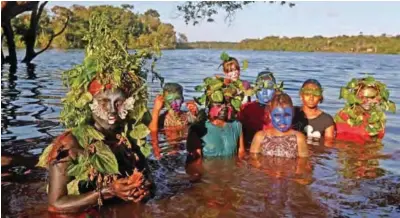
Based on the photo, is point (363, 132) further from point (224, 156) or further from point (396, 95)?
point (396, 95)

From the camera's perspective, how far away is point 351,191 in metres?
6.84

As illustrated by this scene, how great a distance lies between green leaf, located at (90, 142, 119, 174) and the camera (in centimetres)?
481

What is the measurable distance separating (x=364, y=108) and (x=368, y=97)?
0.64ft

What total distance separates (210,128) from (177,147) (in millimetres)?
1469

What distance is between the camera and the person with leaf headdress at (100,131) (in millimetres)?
4891

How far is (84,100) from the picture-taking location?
5.14m

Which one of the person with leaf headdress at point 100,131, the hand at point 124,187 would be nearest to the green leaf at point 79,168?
the person with leaf headdress at point 100,131

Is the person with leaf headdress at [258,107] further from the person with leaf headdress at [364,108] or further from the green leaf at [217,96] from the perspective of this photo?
the green leaf at [217,96]

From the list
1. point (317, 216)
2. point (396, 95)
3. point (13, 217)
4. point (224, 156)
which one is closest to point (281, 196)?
point (317, 216)

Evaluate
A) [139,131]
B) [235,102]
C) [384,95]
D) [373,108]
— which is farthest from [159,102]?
[139,131]

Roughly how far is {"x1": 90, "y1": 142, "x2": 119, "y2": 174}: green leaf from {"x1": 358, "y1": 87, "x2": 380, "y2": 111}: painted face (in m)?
5.96

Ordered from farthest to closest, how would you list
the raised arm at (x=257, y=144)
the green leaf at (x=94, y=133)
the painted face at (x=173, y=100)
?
the painted face at (x=173, y=100) → the raised arm at (x=257, y=144) → the green leaf at (x=94, y=133)

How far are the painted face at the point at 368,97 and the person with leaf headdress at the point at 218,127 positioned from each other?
259cm

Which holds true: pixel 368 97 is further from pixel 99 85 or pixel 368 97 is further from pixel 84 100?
pixel 84 100
